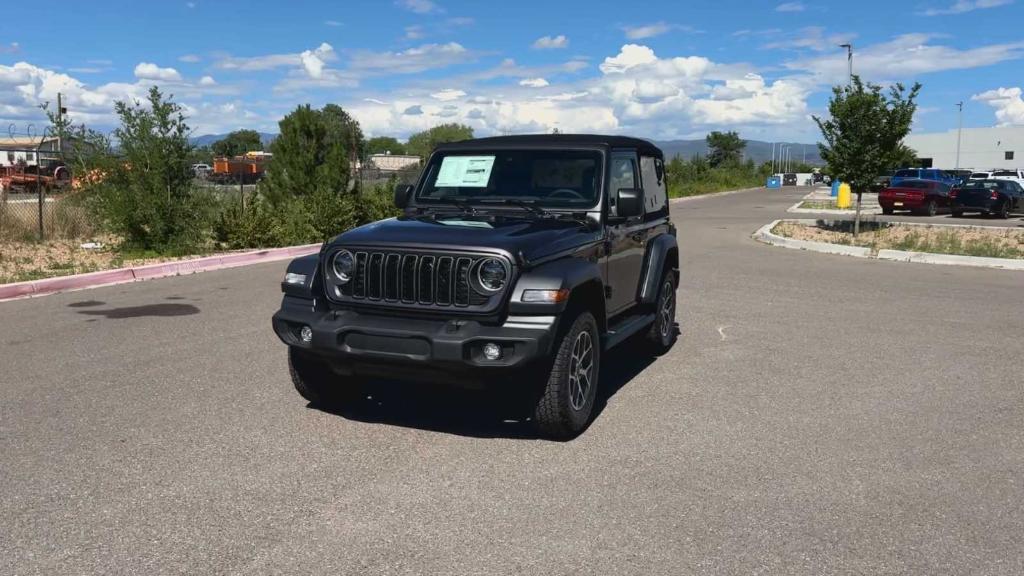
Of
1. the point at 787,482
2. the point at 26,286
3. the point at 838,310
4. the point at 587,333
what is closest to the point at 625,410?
the point at 587,333

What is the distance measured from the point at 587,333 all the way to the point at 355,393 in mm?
1716

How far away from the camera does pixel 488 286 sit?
486cm

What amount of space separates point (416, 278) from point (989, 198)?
29.7m

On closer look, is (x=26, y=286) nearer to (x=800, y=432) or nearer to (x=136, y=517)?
(x=136, y=517)

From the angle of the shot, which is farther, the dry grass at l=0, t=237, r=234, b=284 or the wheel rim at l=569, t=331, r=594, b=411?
the dry grass at l=0, t=237, r=234, b=284

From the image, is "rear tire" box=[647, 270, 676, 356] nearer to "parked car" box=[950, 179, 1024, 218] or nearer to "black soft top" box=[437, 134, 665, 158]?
"black soft top" box=[437, 134, 665, 158]

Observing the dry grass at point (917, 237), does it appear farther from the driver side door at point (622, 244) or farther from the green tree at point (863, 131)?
the driver side door at point (622, 244)

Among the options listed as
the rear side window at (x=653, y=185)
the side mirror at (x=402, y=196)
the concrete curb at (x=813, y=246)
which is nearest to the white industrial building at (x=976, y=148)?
the concrete curb at (x=813, y=246)

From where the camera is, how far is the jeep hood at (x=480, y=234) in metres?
4.94

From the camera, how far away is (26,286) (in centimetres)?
1095

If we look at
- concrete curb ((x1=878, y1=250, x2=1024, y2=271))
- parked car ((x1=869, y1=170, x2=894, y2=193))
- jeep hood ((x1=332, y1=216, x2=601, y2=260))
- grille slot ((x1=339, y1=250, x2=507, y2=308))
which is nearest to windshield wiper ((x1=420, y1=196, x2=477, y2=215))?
jeep hood ((x1=332, y1=216, x2=601, y2=260))

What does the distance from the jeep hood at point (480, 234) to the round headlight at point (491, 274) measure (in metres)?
0.10

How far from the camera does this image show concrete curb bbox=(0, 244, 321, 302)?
10961mm

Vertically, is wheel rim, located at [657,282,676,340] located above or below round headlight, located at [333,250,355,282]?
below
